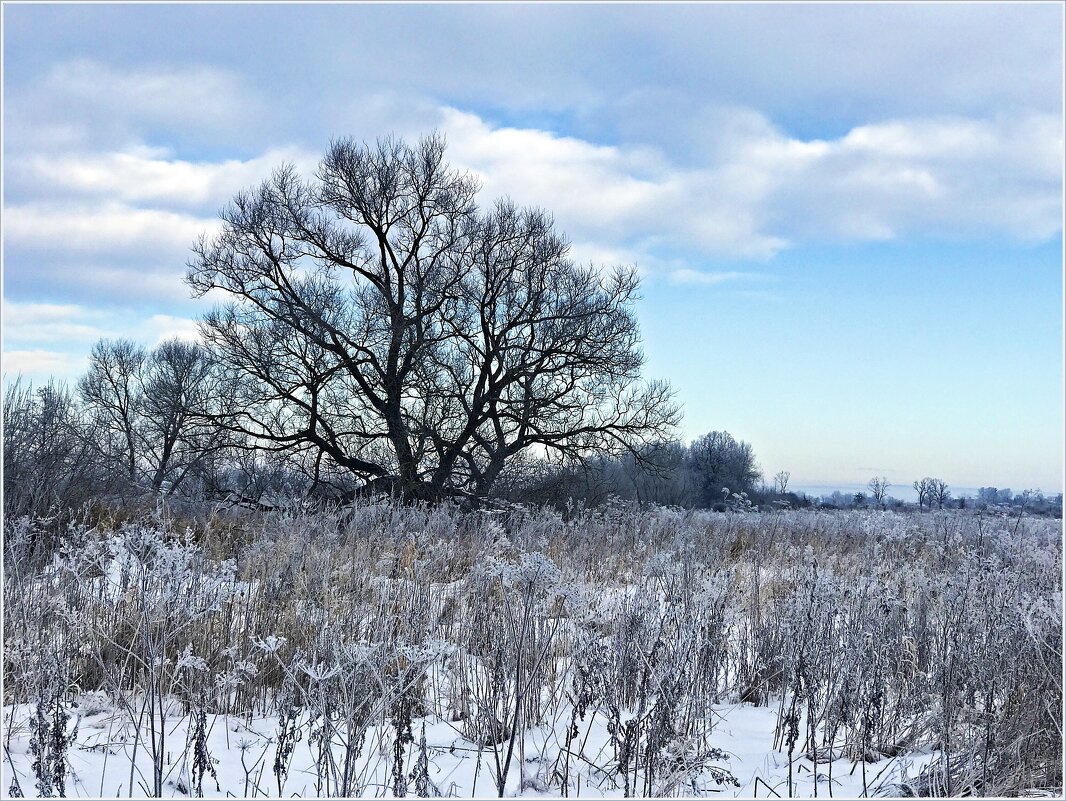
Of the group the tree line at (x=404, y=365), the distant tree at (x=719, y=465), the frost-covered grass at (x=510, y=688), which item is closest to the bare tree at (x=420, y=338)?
the tree line at (x=404, y=365)

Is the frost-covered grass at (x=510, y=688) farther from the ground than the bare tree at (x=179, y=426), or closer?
closer

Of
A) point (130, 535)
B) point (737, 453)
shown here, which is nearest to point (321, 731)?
point (130, 535)

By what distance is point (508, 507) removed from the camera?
52.1ft

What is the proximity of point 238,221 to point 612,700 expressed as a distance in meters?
17.1

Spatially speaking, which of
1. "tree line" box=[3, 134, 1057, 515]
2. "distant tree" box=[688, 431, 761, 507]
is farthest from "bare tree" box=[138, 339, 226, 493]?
"distant tree" box=[688, 431, 761, 507]

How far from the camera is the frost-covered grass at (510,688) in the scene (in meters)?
3.16

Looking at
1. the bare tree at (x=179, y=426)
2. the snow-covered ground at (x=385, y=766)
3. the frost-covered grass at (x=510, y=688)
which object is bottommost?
the snow-covered ground at (x=385, y=766)

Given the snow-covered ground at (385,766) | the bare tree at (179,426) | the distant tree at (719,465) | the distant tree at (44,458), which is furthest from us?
the distant tree at (719,465)

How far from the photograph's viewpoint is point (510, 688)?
4.00m

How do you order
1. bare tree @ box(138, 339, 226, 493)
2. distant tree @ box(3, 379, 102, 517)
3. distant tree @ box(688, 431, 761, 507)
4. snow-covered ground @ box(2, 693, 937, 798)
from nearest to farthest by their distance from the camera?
snow-covered ground @ box(2, 693, 937, 798) < distant tree @ box(3, 379, 102, 517) < bare tree @ box(138, 339, 226, 493) < distant tree @ box(688, 431, 761, 507)

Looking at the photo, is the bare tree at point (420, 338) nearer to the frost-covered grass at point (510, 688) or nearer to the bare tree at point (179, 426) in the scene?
the bare tree at point (179, 426)

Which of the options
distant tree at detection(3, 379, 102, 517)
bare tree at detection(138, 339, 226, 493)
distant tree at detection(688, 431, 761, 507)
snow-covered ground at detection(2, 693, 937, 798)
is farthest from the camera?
distant tree at detection(688, 431, 761, 507)

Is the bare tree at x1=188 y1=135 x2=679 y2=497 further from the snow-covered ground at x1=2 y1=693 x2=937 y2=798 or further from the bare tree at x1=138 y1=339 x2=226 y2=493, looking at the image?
the snow-covered ground at x1=2 y1=693 x2=937 y2=798

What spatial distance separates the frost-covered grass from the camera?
125 inches
